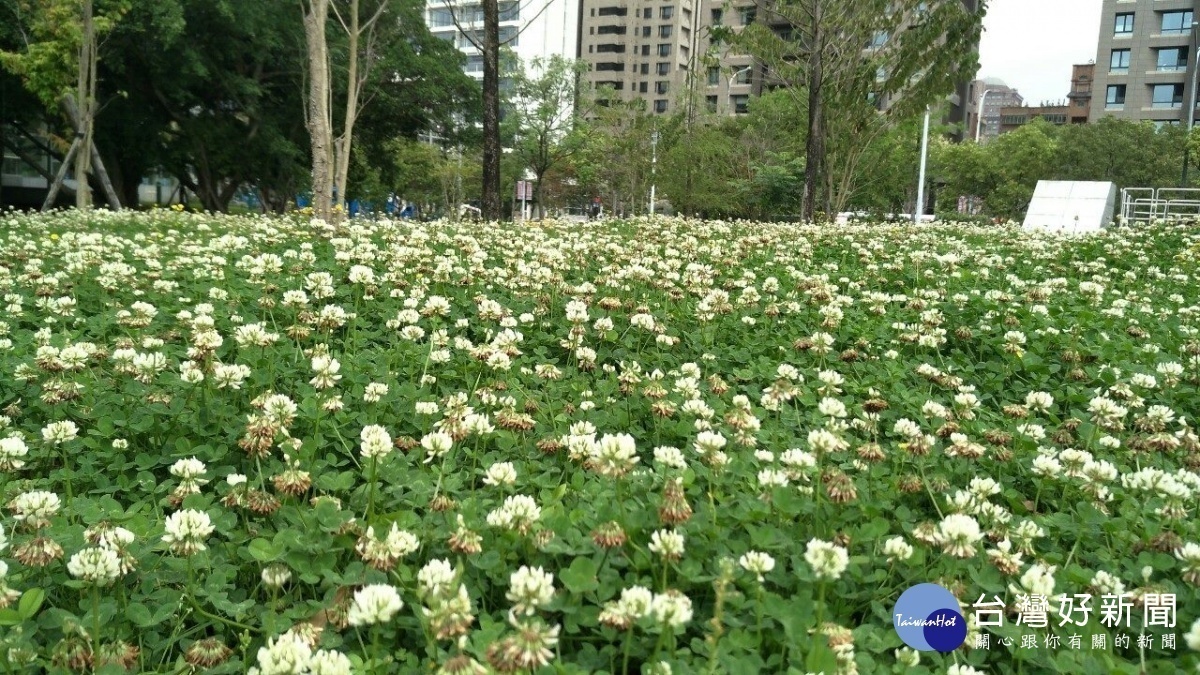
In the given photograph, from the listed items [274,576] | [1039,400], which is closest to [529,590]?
[274,576]

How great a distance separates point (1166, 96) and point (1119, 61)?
4.90m

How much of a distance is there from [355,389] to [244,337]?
507mm

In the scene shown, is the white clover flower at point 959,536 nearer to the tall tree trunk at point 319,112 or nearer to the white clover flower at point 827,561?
the white clover flower at point 827,561

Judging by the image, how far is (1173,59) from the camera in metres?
69.4

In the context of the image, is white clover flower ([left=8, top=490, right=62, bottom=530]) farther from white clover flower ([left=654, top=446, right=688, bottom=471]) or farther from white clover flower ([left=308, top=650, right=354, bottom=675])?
white clover flower ([left=654, top=446, right=688, bottom=471])

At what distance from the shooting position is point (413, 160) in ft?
162

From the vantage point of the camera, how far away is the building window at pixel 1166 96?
69188 mm

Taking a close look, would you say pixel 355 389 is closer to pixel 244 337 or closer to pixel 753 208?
pixel 244 337

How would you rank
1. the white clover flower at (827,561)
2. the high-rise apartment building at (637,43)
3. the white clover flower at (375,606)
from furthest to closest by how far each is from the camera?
the high-rise apartment building at (637,43) → the white clover flower at (827,561) → the white clover flower at (375,606)

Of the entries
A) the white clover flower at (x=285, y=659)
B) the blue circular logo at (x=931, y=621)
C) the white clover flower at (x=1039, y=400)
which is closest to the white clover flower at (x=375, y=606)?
the white clover flower at (x=285, y=659)

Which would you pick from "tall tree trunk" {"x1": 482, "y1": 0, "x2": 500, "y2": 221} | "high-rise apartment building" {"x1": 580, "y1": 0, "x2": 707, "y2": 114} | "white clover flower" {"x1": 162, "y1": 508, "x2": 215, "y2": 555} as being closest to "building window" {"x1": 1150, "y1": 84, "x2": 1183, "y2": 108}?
"high-rise apartment building" {"x1": 580, "y1": 0, "x2": 707, "y2": 114}

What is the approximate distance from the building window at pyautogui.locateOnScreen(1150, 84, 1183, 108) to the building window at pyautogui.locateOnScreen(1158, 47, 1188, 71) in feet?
4.77

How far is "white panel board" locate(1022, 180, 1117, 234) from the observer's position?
70.8 feet

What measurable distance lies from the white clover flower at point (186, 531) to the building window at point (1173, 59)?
85.8 metres
